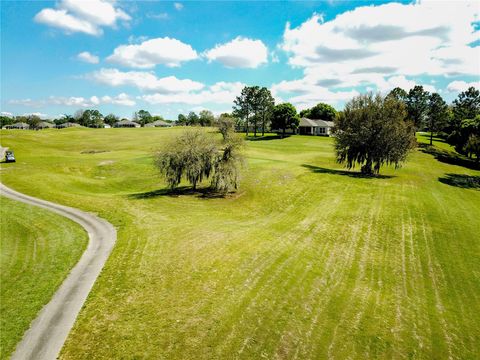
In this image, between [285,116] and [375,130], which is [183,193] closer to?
[375,130]

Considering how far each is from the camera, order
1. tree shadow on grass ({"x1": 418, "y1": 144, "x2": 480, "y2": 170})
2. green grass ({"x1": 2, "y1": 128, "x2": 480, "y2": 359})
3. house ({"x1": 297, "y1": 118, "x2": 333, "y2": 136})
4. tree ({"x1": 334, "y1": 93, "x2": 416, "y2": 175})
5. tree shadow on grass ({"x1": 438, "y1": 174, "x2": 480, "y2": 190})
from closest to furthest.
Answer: green grass ({"x1": 2, "y1": 128, "x2": 480, "y2": 359}) < tree shadow on grass ({"x1": 438, "y1": 174, "x2": 480, "y2": 190}) < tree ({"x1": 334, "y1": 93, "x2": 416, "y2": 175}) < tree shadow on grass ({"x1": 418, "y1": 144, "x2": 480, "y2": 170}) < house ({"x1": 297, "y1": 118, "x2": 333, "y2": 136})

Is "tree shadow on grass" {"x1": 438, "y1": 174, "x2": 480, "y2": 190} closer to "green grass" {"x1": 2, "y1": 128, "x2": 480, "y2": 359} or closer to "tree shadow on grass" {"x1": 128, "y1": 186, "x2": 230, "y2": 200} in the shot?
"green grass" {"x1": 2, "y1": 128, "x2": 480, "y2": 359}

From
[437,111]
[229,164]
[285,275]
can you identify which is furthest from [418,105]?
[285,275]

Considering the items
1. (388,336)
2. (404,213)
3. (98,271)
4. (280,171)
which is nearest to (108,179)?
(280,171)

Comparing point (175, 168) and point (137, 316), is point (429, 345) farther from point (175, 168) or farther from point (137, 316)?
point (175, 168)

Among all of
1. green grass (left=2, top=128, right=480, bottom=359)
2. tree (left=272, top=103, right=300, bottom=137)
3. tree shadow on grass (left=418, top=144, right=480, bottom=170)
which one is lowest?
green grass (left=2, top=128, right=480, bottom=359)

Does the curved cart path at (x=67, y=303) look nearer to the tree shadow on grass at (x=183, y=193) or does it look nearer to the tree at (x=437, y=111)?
the tree shadow on grass at (x=183, y=193)

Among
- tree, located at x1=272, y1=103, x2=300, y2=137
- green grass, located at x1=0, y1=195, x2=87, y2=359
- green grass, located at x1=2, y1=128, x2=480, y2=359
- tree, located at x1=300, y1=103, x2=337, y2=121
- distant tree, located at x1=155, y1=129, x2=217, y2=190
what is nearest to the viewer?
green grass, located at x1=2, y1=128, x2=480, y2=359

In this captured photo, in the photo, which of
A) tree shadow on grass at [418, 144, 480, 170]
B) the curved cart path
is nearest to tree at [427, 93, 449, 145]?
tree shadow on grass at [418, 144, 480, 170]
